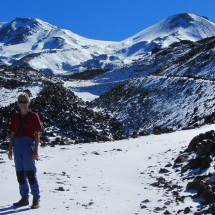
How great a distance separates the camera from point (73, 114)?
129 feet

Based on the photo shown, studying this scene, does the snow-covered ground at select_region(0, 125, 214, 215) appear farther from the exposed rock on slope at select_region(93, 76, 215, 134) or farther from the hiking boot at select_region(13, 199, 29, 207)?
the exposed rock on slope at select_region(93, 76, 215, 134)

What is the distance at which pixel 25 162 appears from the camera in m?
9.45

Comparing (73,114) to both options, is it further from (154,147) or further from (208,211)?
(208,211)

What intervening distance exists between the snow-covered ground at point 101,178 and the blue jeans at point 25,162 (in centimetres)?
49

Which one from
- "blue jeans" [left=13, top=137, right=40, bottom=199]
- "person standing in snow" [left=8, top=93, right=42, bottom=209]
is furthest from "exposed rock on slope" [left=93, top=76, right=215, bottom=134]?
"person standing in snow" [left=8, top=93, right=42, bottom=209]

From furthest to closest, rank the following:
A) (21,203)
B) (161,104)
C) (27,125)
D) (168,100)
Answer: (168,100) < (161,104) < (21,203) < (27,125)

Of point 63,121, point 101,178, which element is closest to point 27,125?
point 101,178

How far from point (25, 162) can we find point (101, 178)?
5729mm

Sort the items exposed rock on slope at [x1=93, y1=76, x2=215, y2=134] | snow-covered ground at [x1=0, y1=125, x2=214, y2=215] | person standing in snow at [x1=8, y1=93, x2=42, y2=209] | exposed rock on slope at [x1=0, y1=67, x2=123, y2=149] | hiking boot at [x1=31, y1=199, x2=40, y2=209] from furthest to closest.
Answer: exposed rock on slope at [x1=93, y1=76, x2=215, y2=134]
exposed rock on slope at [x1=0, y1=67, x2=123, y2=149]
snow-covered ground at [x1=0, y1=125, x2=214, y2=215]
hiking boot at [x1=31, y1=199, x2=40, y2=209]
person standing in snow at [x1=8, y1=93, x2=42, y2=209]

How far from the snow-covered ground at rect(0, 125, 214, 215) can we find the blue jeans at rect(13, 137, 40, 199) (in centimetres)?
49

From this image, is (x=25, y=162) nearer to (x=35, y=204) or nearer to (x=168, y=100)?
(x=35, y=204)

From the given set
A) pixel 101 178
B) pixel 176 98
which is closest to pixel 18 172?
pixel 101 178

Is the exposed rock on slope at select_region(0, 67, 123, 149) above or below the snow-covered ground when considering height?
above

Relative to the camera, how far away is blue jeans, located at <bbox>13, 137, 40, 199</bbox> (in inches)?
369
